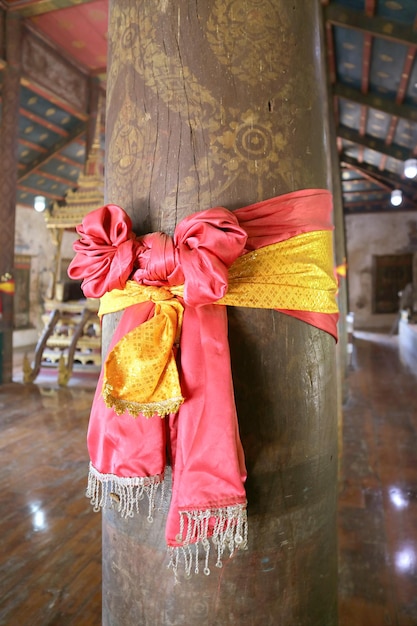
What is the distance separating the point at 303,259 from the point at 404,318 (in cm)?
1106

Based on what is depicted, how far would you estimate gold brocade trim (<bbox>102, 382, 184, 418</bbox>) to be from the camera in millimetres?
719

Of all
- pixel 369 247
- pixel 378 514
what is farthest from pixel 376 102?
pixel 369 247

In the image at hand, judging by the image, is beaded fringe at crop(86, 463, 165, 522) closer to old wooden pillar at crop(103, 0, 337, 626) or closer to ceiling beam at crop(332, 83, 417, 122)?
old wooden pillar at crop(103, 0, 337, 626)

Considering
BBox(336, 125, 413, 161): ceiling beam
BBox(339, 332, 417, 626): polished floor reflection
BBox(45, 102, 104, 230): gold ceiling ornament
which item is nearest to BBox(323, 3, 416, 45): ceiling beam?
BBox(45, 102, 104, 230): gold ceiling ornament

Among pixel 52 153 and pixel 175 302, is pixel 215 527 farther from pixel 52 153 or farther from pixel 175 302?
pixel 52 153

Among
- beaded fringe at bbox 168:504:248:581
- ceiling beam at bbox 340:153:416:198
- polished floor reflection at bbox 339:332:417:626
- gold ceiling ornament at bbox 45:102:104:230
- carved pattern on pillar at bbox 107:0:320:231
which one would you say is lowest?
polished floor reflection at bbox 339:332:417:626

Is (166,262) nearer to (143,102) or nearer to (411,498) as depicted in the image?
(143,102)

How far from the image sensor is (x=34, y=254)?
1091 centimetres

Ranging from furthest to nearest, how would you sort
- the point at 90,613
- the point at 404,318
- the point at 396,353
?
1. the point at 404,318
2. the point at 396,353
3. the point at 90,613

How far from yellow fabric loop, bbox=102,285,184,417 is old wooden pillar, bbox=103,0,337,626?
16 cm

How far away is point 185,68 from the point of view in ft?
2.84

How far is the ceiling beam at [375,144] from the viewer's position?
8344mm

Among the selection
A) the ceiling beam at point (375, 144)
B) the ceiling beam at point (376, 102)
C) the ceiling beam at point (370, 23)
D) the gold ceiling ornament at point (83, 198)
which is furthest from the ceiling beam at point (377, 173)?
the gold ceiling ornament at point (83, 198)

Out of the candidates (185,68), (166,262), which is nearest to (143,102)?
(185,68)
